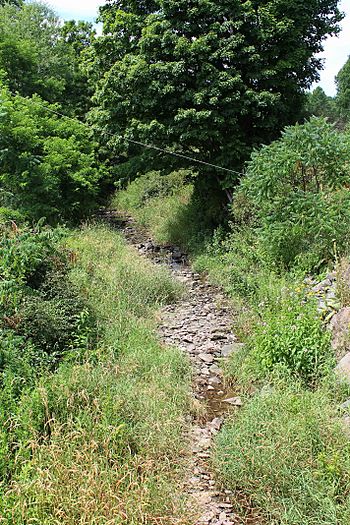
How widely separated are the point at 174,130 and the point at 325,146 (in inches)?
143

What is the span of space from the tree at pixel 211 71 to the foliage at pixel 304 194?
2.04 metres

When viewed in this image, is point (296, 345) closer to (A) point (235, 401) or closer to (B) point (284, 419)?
(A) point (235, 401)

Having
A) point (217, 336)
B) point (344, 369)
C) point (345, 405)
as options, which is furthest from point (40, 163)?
point (345, 405)

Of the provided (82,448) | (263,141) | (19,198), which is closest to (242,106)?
(263,141)

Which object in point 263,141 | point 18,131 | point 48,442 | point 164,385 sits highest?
point 263,141

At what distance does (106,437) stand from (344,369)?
8.20ft

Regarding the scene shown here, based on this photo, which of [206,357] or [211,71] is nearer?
[206,357]

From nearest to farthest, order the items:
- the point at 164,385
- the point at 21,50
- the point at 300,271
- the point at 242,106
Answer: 1. the point at 164,385
2. the point at 300,271
3. the point at 242,106
4. the point at 21,50

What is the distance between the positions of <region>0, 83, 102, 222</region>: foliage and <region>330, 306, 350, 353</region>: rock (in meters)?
7.37

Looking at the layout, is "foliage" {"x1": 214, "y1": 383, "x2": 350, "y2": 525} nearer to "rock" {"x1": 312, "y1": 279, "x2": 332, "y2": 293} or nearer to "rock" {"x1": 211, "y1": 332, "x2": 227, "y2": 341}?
"rock" {"x1": 312, "y1": 279, "x2": 332, "y2": 293}

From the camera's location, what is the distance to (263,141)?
11039mm

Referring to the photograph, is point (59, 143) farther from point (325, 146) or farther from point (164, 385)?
point (164, 385)

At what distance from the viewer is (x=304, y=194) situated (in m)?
8.11

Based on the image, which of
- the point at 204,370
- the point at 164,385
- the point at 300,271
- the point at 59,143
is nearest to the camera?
the point at 164,385
